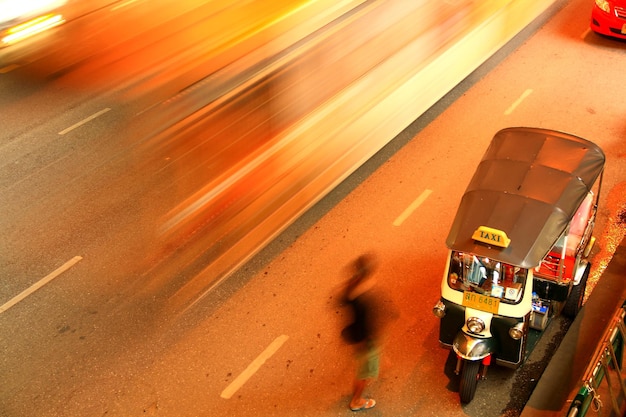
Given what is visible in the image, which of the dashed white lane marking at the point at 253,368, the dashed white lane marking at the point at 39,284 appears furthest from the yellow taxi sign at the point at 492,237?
the dashed white lane marking at the point at 39,284

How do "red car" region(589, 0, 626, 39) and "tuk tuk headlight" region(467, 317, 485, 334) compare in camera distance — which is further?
"red car" region(589, 0, 626, 39)

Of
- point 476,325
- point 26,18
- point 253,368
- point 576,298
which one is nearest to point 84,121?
point 26,18

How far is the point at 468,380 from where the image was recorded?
25.1 ft

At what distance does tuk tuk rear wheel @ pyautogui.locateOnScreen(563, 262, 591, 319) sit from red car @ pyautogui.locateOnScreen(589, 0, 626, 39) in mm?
8333

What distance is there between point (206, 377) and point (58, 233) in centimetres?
351

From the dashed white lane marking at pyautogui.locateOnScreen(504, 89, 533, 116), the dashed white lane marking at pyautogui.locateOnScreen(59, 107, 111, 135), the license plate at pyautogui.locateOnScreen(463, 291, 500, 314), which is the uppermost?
the license plate at pyautogui.locateOnScreen(463, 291, 500, 314)

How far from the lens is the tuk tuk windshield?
739cm

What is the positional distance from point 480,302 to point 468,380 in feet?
2.67

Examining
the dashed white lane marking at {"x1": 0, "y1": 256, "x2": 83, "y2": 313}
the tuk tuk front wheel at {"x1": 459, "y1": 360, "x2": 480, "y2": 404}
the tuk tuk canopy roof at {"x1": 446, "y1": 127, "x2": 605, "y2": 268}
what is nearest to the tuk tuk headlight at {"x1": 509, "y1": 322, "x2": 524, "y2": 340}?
the tuk tuk front wheel at {"x1": 459, "y1": 360, "x2": 480, "y2": 404}

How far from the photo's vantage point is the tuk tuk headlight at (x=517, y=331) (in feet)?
24.3

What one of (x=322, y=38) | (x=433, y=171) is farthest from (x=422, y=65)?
(x=322, y=38)

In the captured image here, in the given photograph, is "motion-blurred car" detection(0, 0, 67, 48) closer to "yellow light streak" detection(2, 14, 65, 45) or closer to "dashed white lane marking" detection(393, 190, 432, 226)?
"yellow light streak" detection(2, 14, 65, 45)

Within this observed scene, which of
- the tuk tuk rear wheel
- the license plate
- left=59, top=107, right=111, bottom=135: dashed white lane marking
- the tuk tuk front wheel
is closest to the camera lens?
the license plate

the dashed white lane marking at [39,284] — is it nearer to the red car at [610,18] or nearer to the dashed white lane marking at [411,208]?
the dashed white lane marking at [411,208]
